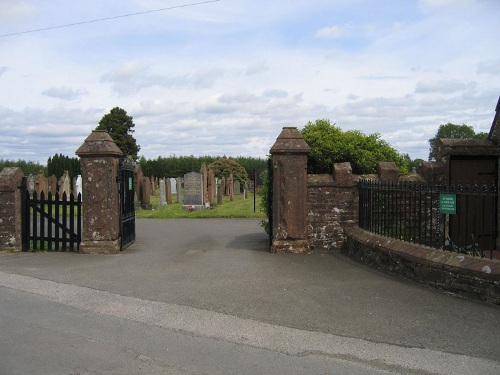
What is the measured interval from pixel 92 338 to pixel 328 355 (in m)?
2.56

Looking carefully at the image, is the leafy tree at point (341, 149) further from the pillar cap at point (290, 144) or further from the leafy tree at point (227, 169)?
the leafy tree at point (227, 169)

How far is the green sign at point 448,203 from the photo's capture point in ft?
25.7

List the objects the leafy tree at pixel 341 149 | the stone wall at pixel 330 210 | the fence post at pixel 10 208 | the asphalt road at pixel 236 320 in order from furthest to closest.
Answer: the leafy tree at pixel 341 149, the fence post at pixel 10 208, the stone wall at pixel 330 210, the asphalt road at pixel 236 320

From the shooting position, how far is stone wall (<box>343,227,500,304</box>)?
22.6 ft

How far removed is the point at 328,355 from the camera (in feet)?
16.8

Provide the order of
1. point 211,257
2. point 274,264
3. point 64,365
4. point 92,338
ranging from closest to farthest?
1. point 64,365
2. point 92,338
3. point 274,264
4. point 211,257

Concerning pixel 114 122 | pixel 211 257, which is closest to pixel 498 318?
pixel 211 257

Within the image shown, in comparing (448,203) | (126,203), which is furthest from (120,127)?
(448,203)

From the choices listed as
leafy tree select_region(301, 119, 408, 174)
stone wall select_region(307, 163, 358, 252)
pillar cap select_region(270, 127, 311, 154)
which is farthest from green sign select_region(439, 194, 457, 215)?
leafy tree select_region(301, 119, 408, 174)

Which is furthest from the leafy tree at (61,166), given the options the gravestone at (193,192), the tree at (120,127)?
the gravestone at (193,192)

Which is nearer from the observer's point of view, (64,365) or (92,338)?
(64,365)

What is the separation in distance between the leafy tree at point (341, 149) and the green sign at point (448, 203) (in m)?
5.71

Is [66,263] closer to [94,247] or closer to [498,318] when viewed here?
[94,247]

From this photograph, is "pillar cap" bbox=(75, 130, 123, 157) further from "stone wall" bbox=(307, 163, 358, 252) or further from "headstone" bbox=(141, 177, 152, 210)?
"headstone" bbox=(141, 177, 152, 210)
